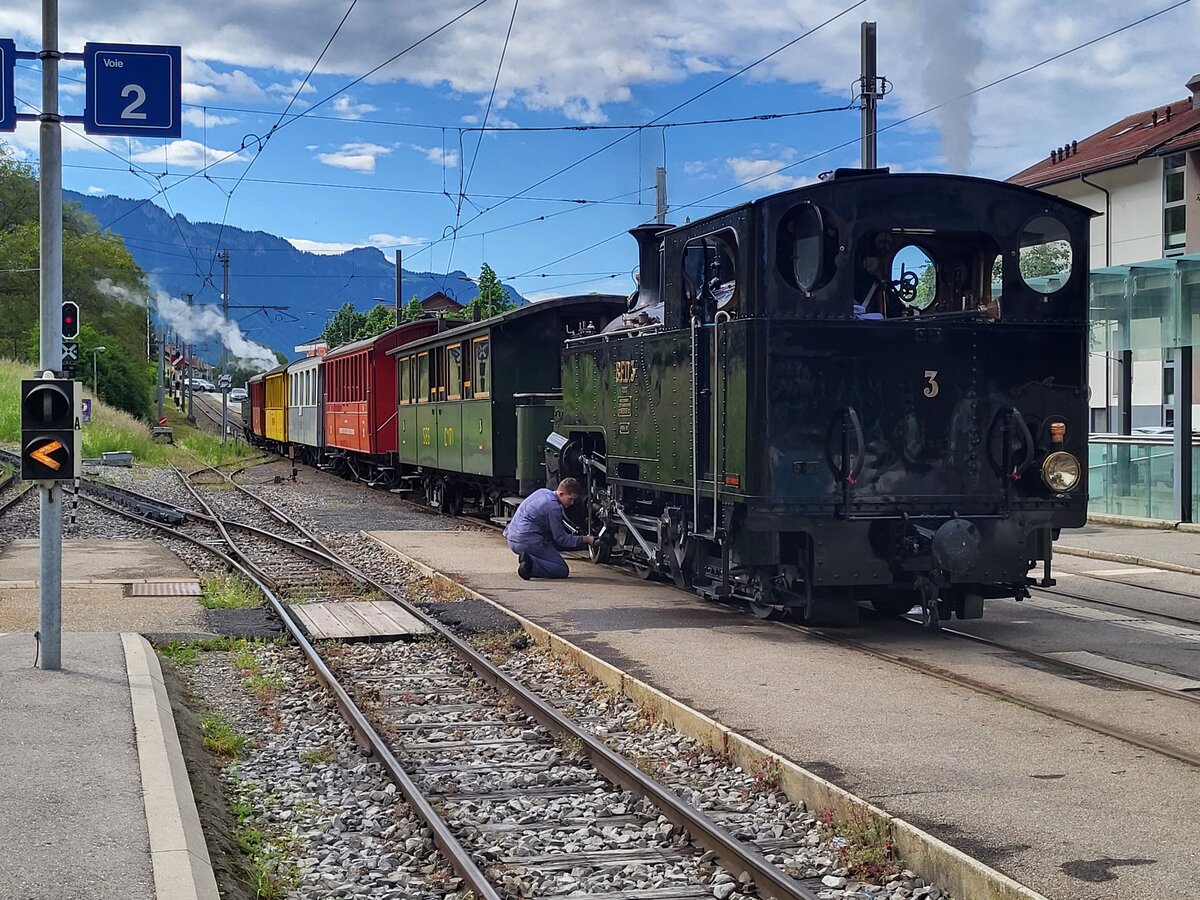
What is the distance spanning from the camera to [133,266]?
73.3 metres

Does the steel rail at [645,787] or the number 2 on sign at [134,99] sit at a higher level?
the number 2 on sign at [134,99]

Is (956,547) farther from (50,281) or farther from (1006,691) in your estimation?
(50,281)

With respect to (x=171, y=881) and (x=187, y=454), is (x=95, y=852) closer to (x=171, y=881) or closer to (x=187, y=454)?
(x=171, y=881)

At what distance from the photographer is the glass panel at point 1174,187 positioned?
3238cm

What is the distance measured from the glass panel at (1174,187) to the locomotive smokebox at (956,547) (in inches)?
1064

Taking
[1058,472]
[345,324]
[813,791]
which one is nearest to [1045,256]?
[1058,472]

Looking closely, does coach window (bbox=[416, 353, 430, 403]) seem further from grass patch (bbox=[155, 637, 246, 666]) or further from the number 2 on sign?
the number 2 on sign

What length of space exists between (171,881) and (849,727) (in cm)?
359

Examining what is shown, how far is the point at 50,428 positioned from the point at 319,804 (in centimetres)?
300

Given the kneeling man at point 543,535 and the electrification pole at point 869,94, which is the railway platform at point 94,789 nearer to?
the kneeling man at point 543,535

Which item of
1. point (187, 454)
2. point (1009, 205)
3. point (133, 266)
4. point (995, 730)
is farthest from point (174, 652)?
point (133, 266)

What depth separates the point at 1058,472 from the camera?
9266 mm

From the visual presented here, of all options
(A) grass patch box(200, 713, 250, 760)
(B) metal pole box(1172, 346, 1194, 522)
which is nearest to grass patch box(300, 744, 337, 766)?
(A) grass patch box(200, 713, 250, 760)

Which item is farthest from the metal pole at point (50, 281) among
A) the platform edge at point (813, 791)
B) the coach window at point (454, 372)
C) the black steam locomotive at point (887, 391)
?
the coach window at point (454, 372)
